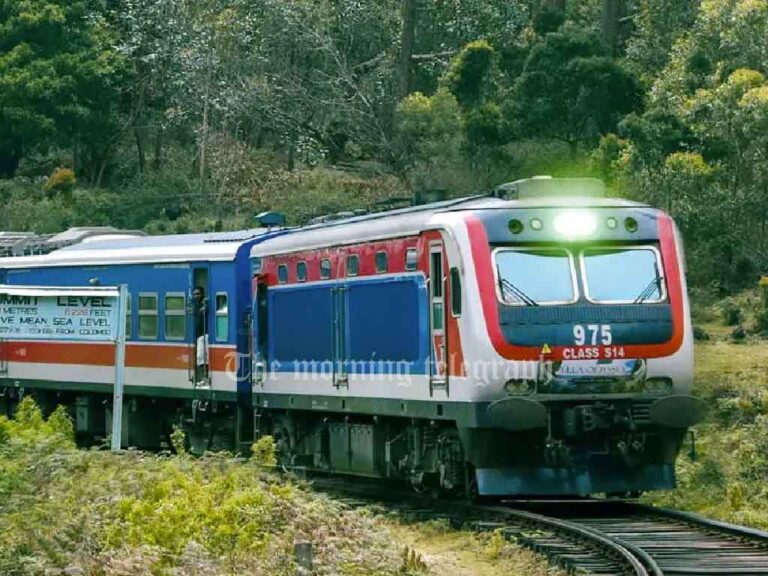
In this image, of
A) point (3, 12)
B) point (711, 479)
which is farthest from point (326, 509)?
point (3, 12)

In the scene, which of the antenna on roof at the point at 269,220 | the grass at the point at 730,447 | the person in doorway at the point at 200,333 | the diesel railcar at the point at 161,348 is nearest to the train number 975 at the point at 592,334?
the grass at the point at 730,447

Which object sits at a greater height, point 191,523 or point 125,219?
point 125,219

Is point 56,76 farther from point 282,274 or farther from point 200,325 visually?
point 282,274

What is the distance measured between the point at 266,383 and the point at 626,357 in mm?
6546

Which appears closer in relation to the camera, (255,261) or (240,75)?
(255,261)

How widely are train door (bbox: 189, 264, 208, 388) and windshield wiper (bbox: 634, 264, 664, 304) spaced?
8.08 m

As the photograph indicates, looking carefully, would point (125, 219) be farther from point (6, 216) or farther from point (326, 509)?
point (326, 509)

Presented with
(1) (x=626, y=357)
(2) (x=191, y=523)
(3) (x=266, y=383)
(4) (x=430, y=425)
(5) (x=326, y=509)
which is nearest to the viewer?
(2) (x=191, y=523)

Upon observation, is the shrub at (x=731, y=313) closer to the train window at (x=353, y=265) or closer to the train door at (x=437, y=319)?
the train window at (x=353, y=265)

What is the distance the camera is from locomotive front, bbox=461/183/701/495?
1753cm

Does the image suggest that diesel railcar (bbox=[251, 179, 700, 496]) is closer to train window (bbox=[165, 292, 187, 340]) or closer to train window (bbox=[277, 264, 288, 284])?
train window (bbox=[277, 264, 288, 284])

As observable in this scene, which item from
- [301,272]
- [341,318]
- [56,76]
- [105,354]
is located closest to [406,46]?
[56,76]

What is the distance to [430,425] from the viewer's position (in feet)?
62.8

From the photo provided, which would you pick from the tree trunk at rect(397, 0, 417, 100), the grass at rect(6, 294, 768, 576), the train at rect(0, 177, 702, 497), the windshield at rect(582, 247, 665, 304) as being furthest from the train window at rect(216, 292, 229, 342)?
the tree trunk at rect(397, 0, 417, 100)
